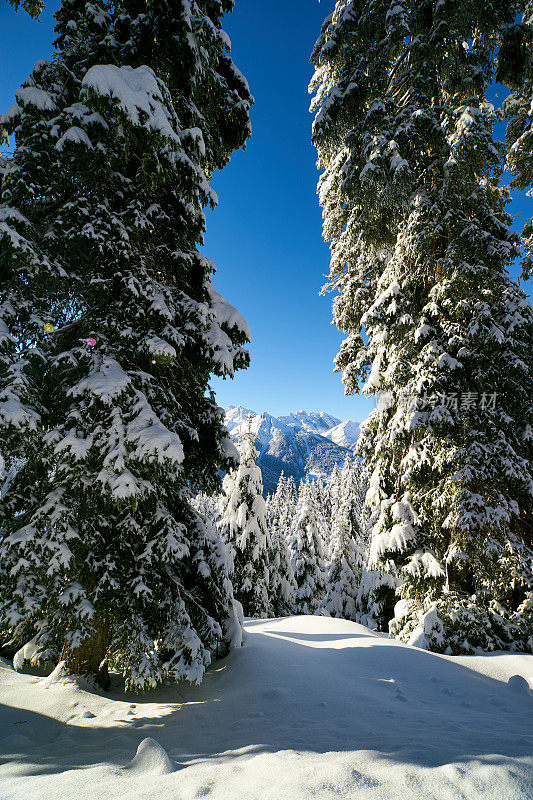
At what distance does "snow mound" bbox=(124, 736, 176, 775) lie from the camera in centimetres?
246

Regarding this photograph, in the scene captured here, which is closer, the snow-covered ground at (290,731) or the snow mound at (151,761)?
the snow-covered ground at (290,731)

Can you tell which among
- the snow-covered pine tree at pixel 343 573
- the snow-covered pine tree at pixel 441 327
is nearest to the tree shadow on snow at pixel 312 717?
the snow-covered pine tree at pixel 441 327

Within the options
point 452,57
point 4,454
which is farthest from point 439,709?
point 452,57

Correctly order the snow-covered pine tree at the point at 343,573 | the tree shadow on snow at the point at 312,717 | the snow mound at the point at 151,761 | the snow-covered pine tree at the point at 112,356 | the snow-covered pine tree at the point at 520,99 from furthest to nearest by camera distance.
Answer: the snow-covered pine tree at the point at 343,573 < the snow-covered pine tree at the point at 520,99 < the snow-covered pine tree at the point at 112,356 < the tree shadow on snow at the point at 312,717 < the snow mound at the point at 151,761

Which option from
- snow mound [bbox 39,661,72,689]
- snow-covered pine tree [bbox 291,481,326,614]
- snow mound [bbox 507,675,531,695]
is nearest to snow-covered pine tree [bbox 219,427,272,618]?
snow-covered pine tree [bbox 291,481,326,614]

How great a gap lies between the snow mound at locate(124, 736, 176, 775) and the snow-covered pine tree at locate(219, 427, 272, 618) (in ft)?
43.5

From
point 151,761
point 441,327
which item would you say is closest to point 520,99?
point 441,327

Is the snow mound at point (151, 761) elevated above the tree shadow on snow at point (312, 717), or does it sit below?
above

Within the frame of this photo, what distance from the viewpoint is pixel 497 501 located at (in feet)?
22.7

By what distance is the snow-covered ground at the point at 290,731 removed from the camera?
2146 mm

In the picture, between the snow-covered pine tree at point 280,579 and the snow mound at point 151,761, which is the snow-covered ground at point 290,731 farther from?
the snow-covered pine tree at point 280,579

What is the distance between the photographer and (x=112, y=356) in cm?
469

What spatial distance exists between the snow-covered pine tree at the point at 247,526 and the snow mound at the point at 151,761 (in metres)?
13.3

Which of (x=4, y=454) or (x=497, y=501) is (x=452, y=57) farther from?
(x=4, y=454)
